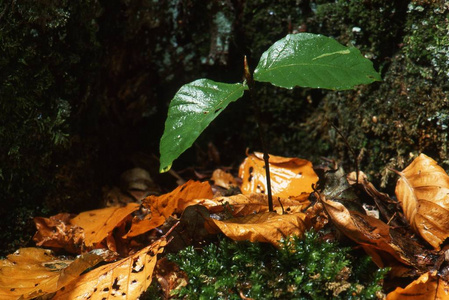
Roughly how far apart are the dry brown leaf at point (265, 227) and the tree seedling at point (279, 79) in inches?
16.6

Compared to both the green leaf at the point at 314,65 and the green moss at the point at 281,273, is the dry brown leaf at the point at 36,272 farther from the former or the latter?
the green leaf at the point at 314,65

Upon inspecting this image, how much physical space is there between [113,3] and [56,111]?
84 cm

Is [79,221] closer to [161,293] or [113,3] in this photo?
[161,293]

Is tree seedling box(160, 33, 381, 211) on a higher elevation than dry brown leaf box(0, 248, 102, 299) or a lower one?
higher

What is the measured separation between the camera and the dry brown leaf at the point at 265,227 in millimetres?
1902

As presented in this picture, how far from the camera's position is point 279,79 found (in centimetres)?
180

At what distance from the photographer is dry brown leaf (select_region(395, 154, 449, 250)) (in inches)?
81.6

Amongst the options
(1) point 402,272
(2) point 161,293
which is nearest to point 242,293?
(2) point 161,293

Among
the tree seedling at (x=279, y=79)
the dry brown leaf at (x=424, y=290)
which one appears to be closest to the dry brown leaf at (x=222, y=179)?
the tree seedling at (x=279, y=79)

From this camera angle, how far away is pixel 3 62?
2340 mm

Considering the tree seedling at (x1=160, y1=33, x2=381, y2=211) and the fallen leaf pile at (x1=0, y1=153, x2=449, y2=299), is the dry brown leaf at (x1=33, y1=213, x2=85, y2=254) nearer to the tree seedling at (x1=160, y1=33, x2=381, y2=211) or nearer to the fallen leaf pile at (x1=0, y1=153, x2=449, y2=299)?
the fallen leaf pile at (x1=0, y1=153, x2=449, y2=299)

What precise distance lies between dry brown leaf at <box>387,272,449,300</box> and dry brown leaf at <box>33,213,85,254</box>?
160cm

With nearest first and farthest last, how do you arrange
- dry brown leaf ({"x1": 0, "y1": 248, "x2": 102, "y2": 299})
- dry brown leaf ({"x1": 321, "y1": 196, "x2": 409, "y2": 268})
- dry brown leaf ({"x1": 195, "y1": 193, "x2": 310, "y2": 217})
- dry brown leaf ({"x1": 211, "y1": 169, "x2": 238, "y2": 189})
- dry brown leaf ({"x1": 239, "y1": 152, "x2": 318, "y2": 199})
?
dry brown leaf ({"x1": 321, "y1": 196, "x2": 409, "y2": 268}), dry brown leaf ({"x1": 0, "y1": 248, "x2": 102, "y2": 299}), dry brown leaf ({"x1": 195, "y1": 193, "x2": 310, "y2": 217}), dry brown leaf ({"x1": 239, "y1": 152, "x2": 318, "y2": 199}), dry brown leaf ({"x1": 211, "y1": 169, "x2": 238, "y2": 189})

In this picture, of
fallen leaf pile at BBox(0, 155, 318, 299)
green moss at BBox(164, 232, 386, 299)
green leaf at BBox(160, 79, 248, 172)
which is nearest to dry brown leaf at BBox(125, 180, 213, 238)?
fallen leaf pile at BBox(0, 155, 318, 299)
